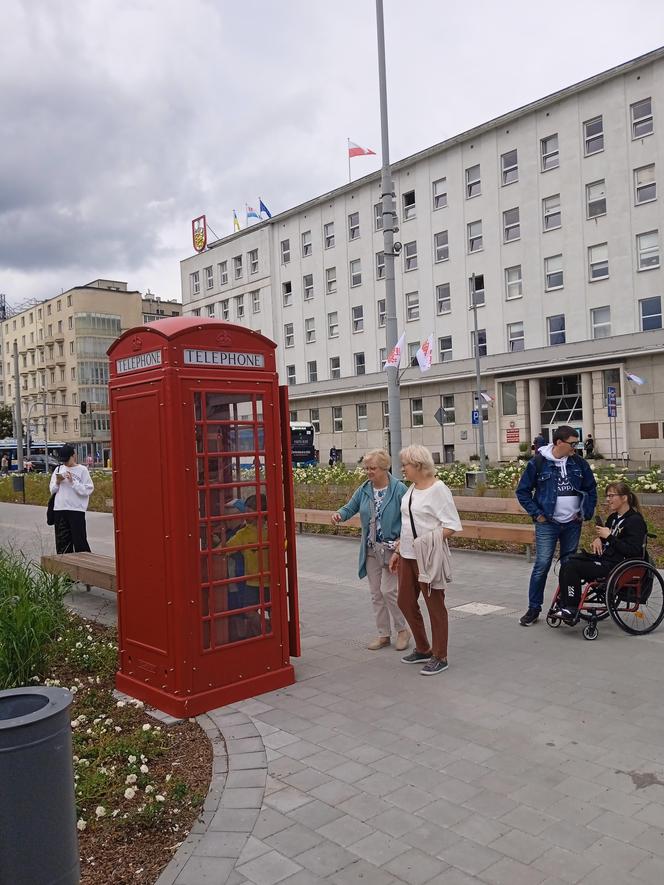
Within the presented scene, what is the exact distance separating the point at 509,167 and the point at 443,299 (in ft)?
26.5

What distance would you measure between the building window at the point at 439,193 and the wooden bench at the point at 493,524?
113ft

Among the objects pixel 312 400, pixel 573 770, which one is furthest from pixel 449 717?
pixel 312 400

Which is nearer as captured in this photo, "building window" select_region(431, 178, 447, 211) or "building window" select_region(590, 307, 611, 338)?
"building window" select_region(590, 307, 611, 338)

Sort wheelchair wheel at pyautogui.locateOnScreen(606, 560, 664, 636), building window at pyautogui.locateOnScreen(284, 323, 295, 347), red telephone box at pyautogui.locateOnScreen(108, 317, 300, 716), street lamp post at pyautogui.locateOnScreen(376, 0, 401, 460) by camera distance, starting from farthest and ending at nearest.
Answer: building window at pyautogui.locateOnScreen(284, 323, 295, 347) → street lamp post at pyautogui.locateOnScreen(376, 0, 401, 460) → wheelchair wheel at pyautogui.locateOnScreen(606, 560, 664, 636) → red telephone box at pyautogui.locateOnScreen(108, 317, 300, 716)

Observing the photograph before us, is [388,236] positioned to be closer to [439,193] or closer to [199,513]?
[199,513]

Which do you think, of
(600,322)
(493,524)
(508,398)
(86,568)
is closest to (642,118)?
(600,322)

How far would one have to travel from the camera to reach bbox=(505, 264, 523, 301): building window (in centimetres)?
4122

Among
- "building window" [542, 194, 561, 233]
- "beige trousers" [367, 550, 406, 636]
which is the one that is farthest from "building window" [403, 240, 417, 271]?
"beige trousers" [367, 550, 406, 636]

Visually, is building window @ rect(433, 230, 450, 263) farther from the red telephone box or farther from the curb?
the curb

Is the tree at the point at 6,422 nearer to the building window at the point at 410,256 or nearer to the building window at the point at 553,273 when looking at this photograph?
the building window at the point at 410,256

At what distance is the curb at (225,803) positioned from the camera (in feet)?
11.2

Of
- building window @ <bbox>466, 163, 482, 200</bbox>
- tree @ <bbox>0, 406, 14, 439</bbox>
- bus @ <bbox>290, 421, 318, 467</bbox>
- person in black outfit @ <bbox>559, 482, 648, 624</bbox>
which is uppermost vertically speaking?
building window @ <bbox>466, 163, 482, 200</bbox>

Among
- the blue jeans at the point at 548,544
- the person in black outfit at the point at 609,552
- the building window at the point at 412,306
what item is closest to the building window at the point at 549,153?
the building window at the point at 412,306

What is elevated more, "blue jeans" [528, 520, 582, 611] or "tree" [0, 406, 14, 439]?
"tree" [0, 406, 14, 439]
